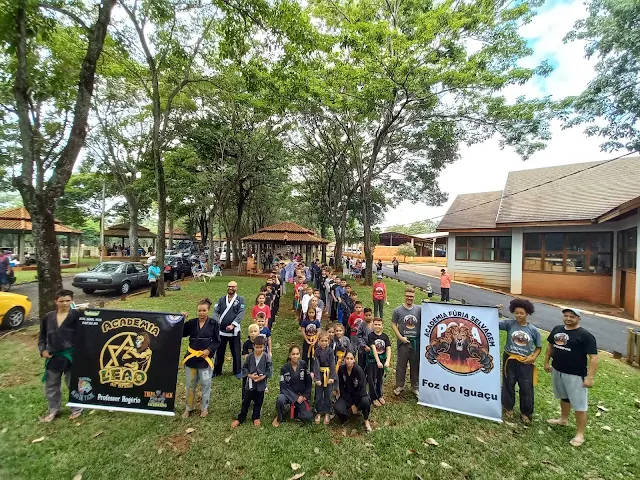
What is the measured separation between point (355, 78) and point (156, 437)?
1274 cm

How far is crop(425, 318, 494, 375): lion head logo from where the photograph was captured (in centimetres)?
488

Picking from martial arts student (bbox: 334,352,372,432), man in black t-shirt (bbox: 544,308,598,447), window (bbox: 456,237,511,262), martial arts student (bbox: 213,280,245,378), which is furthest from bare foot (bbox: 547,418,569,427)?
window (bbox: 456,237,511,262)

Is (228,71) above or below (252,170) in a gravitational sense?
above

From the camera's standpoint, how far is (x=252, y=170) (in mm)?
22547

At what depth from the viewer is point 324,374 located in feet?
15.3

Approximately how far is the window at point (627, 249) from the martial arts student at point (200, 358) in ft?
49.4

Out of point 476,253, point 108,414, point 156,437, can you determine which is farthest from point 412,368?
point 476,253

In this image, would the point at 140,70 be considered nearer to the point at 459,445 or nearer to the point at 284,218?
the point at 459,445

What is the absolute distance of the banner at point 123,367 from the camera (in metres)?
4.45

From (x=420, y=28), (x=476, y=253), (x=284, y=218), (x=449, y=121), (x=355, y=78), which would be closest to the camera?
(x=420, y=28)

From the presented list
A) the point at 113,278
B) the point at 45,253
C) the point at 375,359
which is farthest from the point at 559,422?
the point at 113,278

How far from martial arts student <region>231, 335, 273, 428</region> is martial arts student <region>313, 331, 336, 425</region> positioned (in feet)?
2.40

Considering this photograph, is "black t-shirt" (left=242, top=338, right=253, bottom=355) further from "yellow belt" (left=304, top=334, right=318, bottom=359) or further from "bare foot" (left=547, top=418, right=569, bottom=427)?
"bare foot" (left=547, top=418, right=569, bottom=427)

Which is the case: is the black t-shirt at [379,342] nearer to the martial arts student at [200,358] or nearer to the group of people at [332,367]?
the group of people at [332,367]
